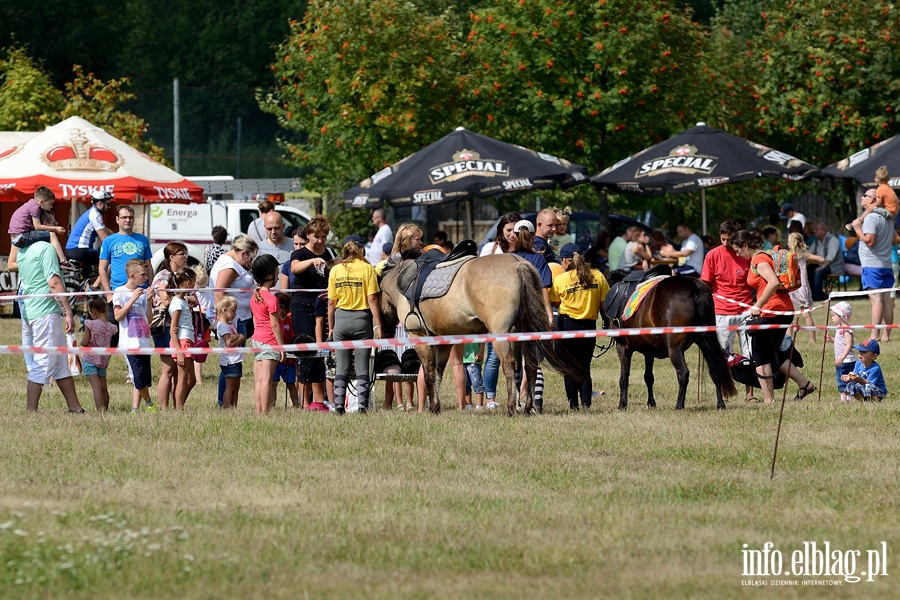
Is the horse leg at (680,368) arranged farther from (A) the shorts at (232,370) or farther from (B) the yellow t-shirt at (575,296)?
(A) the shorts at (232,370)

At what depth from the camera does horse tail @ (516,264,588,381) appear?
12045mm

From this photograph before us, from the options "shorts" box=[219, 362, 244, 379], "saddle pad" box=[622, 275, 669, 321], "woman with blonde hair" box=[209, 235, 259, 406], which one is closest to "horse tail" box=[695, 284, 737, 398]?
"saddle pad" box=[622, 275, 669, 321]

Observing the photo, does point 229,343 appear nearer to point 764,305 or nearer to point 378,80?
point 764,305

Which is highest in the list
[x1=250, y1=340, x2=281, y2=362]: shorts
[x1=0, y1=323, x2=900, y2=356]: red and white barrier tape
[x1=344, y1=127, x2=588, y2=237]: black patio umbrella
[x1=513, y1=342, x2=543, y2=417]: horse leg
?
[x1=344, y1=127, x2=588, y2=237]: black patio umbrella

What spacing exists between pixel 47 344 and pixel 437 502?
4.78m

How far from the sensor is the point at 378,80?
1244 inches

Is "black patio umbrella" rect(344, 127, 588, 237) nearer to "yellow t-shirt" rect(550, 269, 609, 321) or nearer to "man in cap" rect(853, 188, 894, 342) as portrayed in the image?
"man in cap" rect(853, 188, 894, 342)

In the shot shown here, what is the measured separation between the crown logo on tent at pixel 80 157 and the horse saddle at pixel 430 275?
1112cm

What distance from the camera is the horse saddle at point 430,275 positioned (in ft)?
40.9

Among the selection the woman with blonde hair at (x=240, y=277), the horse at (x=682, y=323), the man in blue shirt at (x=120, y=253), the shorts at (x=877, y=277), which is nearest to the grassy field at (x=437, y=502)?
the horse at (x=682, y=323)

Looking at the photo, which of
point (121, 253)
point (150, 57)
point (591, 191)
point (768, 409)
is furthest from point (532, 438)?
point (150, 57)

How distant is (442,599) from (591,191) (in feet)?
94.7

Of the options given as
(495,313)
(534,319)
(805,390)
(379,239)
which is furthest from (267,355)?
(379,239)

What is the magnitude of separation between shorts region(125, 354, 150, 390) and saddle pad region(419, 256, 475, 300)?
8.80ft
